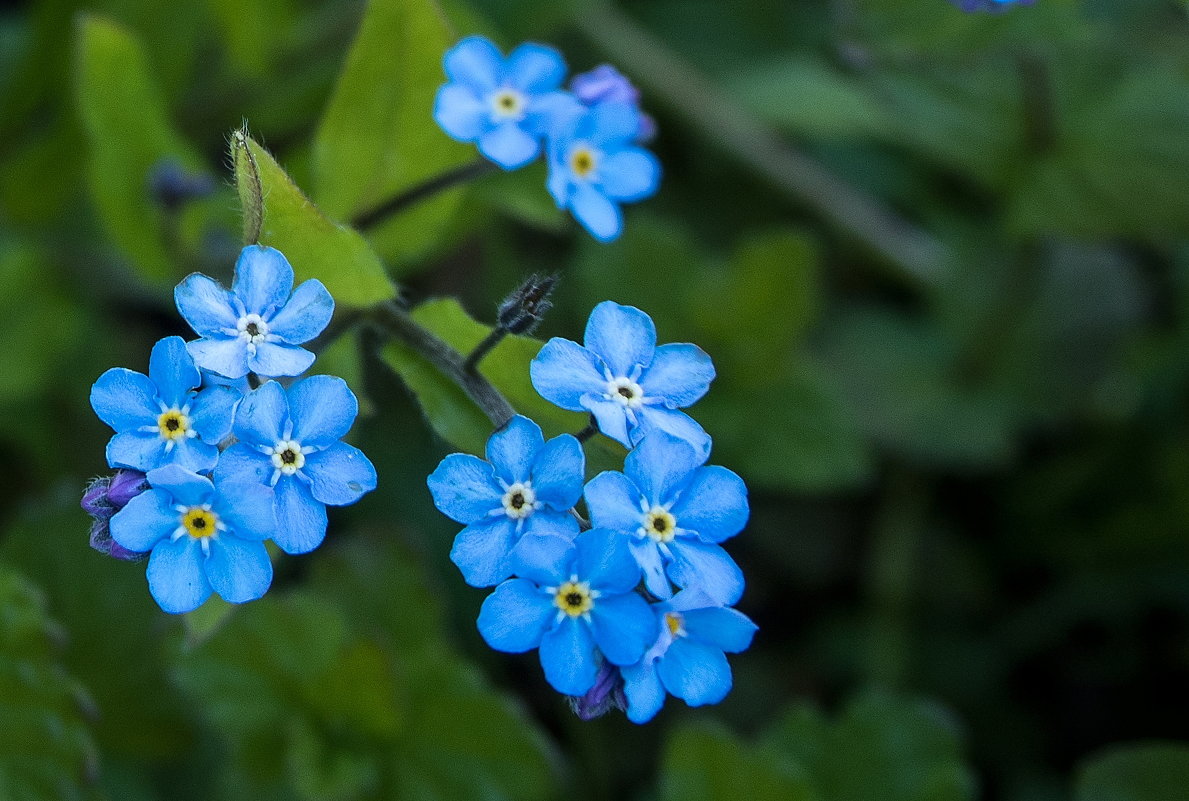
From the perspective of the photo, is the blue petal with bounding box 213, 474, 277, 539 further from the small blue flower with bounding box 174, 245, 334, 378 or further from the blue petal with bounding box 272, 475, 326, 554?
the small blue flower with bounding box 174, 245, 334, 378

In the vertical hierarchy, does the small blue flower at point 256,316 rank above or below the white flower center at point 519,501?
above

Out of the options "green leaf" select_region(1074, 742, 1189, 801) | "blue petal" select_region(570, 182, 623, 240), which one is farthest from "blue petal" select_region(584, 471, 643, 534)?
"green leaf" select_region(1074, 742, 1189, 801)

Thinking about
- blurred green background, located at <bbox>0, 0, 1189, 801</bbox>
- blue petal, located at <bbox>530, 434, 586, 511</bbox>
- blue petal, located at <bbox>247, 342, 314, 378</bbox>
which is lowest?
blurred green background, located at <bbox>0, 0, 1189, 801</bbox>

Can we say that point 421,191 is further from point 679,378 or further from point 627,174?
point 679,378

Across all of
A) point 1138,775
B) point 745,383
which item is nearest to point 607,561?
point 1138,775

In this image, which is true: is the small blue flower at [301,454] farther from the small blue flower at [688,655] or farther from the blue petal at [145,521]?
the small blue flower at [688,655]

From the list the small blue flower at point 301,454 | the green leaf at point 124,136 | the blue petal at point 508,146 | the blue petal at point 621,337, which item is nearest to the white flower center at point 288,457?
the small blue flower at point 301,454

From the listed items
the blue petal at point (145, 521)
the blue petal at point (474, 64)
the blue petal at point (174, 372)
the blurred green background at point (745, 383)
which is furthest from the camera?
the blurred green background at point (745, 383)
